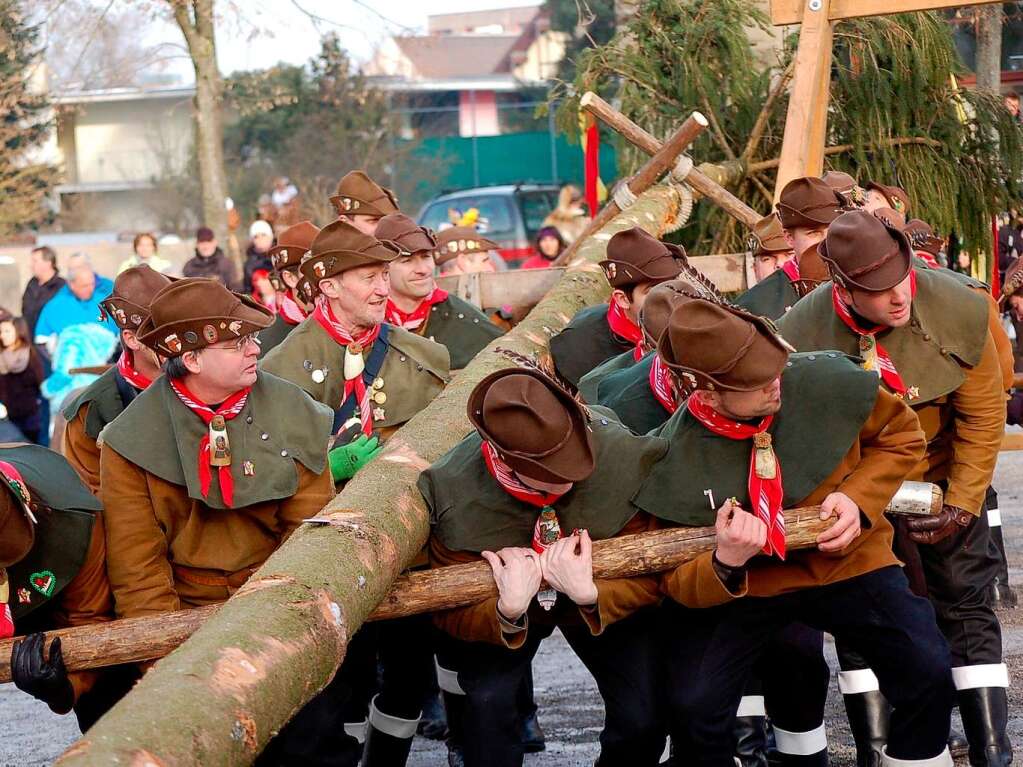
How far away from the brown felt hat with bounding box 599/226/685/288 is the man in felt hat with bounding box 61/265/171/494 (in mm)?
1788

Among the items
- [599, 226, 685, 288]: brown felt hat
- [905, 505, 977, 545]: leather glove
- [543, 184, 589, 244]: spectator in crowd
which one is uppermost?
[599, 226, 685, 288]: brown felt hat

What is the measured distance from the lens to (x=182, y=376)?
16.7 ft

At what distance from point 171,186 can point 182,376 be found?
1238 inches

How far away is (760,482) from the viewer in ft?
15.1

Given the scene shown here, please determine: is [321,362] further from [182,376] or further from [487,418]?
[487,418]

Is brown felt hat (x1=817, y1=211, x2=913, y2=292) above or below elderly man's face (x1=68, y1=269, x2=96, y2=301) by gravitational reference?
above

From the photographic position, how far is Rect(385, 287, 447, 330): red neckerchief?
7461mm

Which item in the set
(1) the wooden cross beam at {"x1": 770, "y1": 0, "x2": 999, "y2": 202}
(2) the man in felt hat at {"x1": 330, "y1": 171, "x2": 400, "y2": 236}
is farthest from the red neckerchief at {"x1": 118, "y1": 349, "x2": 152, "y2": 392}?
(1) the wooden cross beam at {"x1": 770, "y1": 0, "x2": 999, "y2": 202}

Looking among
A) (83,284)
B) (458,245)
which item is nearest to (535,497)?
(458,245)

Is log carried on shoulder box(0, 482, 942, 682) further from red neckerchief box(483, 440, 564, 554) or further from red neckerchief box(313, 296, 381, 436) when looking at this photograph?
red neckerchief box(313, 296, 381, 436)

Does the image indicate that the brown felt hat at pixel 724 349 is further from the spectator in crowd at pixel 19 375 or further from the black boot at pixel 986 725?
the spectator in crowd at pixel 19 375

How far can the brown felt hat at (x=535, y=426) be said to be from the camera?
439cm

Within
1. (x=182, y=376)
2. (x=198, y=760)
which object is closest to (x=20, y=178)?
(x=182, y=376)

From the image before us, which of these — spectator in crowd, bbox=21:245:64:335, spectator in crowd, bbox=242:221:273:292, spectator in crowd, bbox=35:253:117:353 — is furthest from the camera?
spectator in crowd, bbox=21:245:64:335
